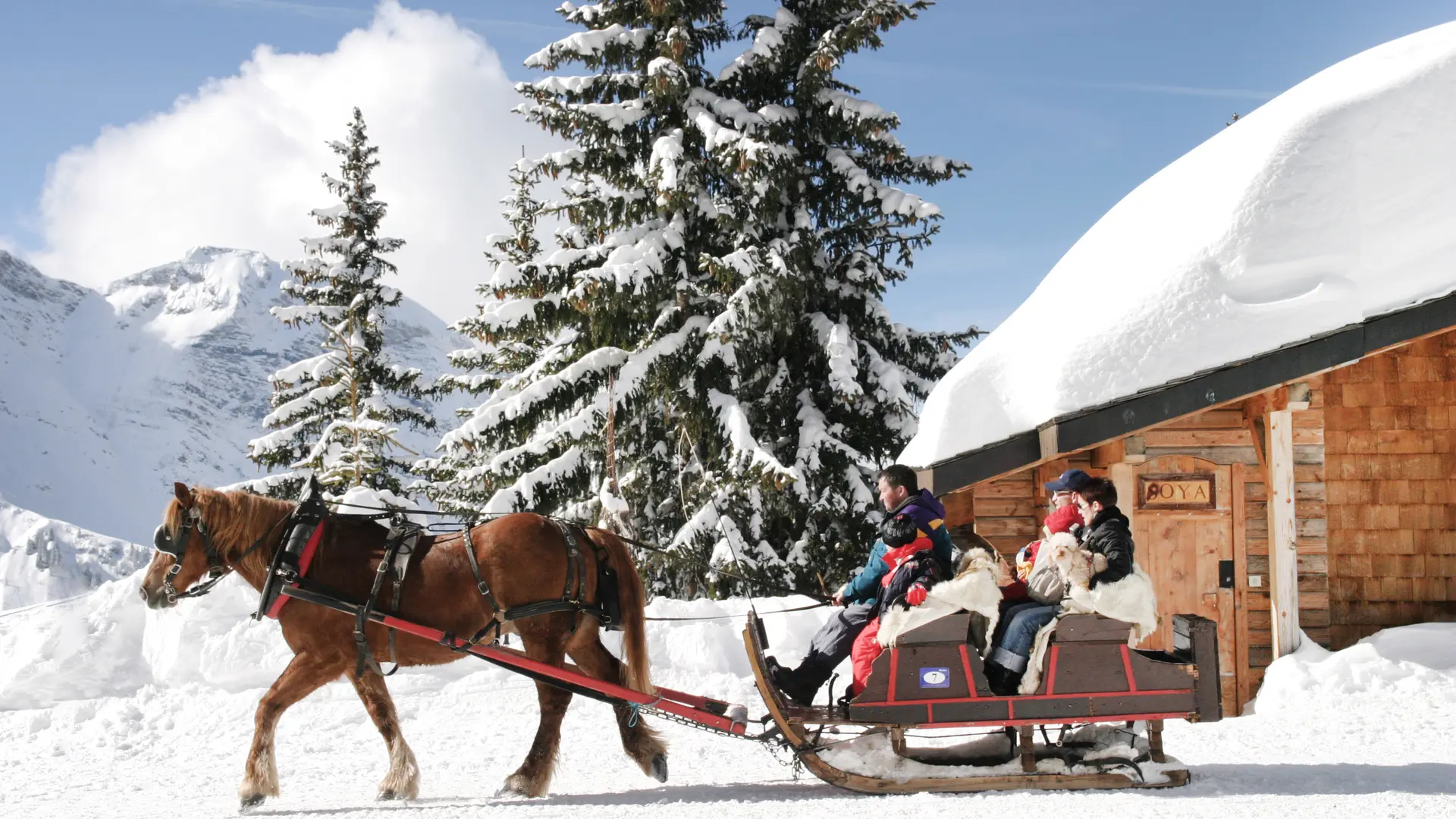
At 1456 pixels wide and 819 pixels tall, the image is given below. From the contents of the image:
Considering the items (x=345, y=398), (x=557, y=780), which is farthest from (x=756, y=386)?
(x=345, y=398)

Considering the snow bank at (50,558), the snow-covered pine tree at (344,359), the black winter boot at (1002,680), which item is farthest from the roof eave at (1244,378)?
the snow bank at (50,558)

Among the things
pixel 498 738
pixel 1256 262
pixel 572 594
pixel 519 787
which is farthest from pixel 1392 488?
pixel 498 738

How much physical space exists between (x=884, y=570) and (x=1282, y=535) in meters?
4.06

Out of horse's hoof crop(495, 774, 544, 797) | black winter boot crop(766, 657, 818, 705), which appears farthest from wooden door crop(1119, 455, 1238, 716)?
horse's hoof crop(495, 774, 544, 797)

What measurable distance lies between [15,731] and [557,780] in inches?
182

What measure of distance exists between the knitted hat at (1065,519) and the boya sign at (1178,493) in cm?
292

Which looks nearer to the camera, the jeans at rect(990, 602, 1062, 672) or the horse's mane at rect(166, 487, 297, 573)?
the jeans at rect(990, 602, 1062, 672)

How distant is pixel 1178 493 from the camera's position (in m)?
7.93

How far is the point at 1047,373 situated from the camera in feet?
25.3

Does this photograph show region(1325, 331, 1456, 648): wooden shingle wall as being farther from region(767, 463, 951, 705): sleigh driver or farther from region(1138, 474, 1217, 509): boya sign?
region(767, 463, 951, 705): sleigh driver

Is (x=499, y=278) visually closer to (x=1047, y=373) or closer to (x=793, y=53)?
(x=793, y=53)

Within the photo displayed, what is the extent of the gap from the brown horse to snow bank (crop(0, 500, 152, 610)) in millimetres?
133798

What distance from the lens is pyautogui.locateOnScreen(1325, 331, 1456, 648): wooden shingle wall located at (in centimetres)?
807

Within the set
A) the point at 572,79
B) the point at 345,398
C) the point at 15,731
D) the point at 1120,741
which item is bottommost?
the point at 15,731
